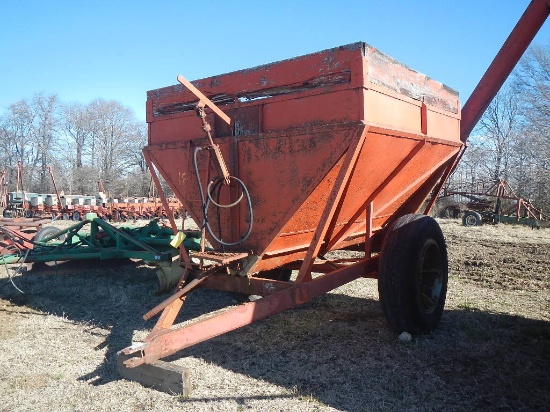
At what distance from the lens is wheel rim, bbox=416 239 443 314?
471 cm

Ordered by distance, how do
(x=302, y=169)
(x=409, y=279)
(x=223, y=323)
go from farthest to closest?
1. (x=409, y=279)
2. (x=302, y=169)
3. (x=223, y=323)

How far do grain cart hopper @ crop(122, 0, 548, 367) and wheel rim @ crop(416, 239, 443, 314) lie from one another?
0.04 ft

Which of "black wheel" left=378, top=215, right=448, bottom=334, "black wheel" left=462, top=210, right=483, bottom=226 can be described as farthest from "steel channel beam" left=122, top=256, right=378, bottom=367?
"black wheel" left=462, top=210, right=483, bottom=226

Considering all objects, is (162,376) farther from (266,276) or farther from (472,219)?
(472,219)

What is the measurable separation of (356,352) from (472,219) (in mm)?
16115

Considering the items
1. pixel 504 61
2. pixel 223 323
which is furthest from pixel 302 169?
pixel 504 61

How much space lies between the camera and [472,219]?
60.3 feet

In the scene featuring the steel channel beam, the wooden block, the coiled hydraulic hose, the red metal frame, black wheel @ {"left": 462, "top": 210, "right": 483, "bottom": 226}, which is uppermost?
the red metal frame

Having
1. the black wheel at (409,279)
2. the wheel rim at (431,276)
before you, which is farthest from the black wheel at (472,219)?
the black wheel at (409,279)

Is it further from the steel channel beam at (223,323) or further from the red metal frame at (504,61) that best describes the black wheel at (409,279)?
the red metal frame at (504,61)

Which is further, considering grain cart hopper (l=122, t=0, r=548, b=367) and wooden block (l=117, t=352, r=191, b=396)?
grain cart hopper (l=122, t=0, r=548, b=367)

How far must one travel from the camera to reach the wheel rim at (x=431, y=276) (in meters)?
4.71

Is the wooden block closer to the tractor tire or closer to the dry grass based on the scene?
the dry grass

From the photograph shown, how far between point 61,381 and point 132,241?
2982 millimetres
